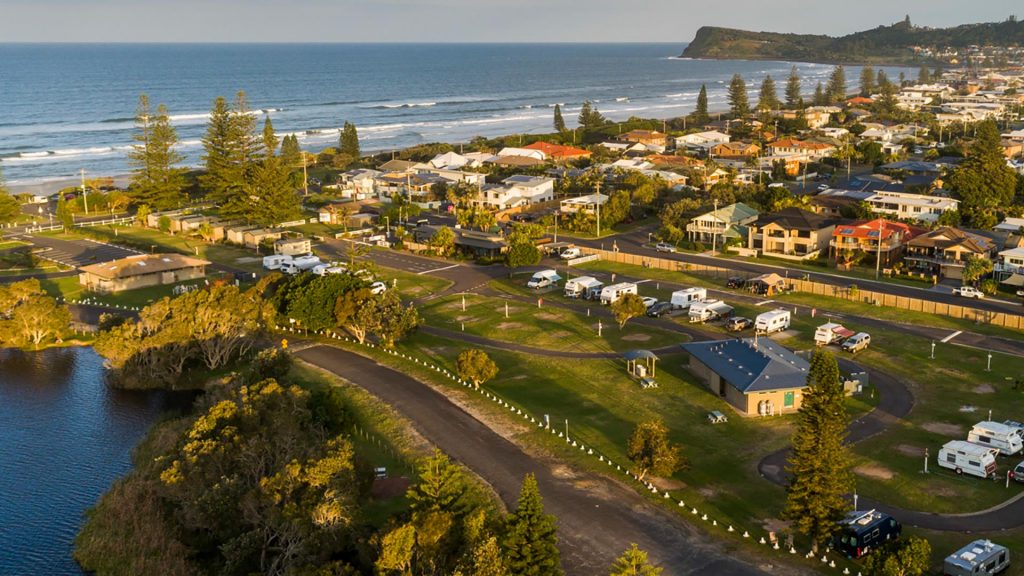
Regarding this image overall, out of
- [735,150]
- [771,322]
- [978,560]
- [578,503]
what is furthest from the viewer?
[735,150]

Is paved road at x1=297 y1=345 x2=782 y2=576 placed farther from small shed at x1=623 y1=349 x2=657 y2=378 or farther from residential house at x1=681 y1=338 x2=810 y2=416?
residential house at x1=681 y1=338 x2=810 y2=416

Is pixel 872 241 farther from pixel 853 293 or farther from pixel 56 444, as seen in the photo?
pixel 56 444

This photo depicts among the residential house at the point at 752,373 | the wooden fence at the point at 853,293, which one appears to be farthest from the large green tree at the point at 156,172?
the residential house at the point at 752,373

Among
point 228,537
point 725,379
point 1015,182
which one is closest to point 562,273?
point 725,379

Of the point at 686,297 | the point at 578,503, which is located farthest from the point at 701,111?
the point at 578,503

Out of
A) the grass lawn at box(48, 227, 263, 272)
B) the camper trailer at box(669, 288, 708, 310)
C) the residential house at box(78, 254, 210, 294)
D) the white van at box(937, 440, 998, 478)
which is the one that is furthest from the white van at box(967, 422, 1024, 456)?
the residential house at box(78, 254, 210, 294)

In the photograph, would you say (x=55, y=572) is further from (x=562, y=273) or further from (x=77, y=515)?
(x=562, y=273)
